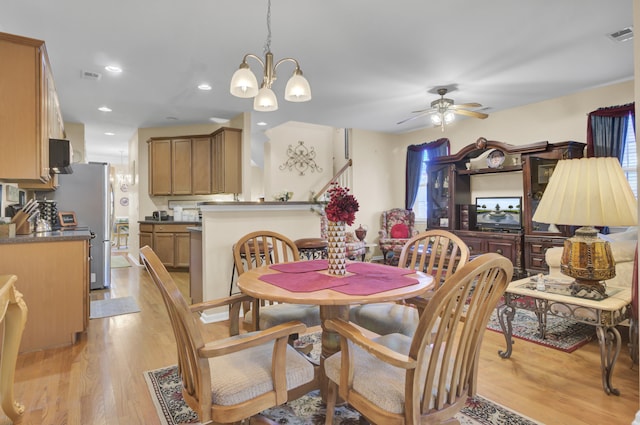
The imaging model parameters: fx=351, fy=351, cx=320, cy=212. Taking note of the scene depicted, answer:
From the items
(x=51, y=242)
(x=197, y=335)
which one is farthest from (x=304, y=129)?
(x=197, y=335)

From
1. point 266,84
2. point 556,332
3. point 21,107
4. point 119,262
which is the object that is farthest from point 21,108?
point 119,262

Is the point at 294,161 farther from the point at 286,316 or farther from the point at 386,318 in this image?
the point at 386,318

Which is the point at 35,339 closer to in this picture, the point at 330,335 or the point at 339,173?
the point at 330,335

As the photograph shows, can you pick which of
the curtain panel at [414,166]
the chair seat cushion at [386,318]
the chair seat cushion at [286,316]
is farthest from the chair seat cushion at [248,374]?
the curtain panel at [414,166]

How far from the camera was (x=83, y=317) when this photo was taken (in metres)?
2.96

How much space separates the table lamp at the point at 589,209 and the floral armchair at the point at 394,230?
398cm

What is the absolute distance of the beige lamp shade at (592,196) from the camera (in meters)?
2.10

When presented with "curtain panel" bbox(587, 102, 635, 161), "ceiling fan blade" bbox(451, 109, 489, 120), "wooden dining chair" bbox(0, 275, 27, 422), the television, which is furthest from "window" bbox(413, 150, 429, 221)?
"wooden dining chair" bbox(0, 275, 27, 422)

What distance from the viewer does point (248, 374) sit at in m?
1.33

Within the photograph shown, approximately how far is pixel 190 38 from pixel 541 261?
4916 mm

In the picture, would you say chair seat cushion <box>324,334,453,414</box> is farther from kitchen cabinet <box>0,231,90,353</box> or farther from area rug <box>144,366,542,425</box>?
kitchen cabinet <box>0,231,90,353</box>

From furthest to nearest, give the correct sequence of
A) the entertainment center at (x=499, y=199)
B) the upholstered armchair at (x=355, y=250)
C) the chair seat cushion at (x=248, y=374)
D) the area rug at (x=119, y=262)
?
1. the area rug at (x=119, y=262)
2. the upholstered armchair at (x=355, y=250)
3. the entertainment center at (x=499, y=199)
4. the chair seat cushion at (x=248, y=374)

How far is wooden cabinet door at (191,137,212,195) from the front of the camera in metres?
6.36

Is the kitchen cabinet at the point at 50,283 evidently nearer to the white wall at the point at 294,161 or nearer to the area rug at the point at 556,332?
the area rug at the point at 556,332
